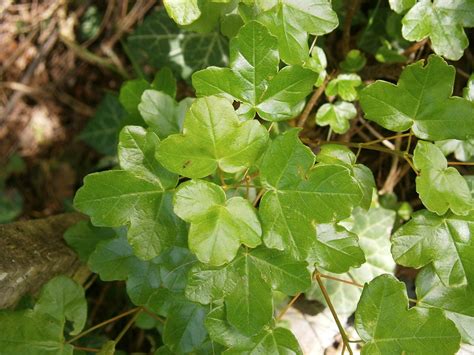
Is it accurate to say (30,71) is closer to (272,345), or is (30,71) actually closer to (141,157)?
(141,157)

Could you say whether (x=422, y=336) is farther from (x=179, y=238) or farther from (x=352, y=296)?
(x=179, y=238)

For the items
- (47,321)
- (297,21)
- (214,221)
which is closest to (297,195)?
(214,221)

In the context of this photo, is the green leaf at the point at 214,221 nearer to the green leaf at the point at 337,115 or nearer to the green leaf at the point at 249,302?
the green leaf at the point at 249,302

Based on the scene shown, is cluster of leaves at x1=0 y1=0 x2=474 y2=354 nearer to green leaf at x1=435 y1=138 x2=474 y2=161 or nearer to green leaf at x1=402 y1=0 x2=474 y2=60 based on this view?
green leaf at x1=402 y1=0 x2=474 y2=60

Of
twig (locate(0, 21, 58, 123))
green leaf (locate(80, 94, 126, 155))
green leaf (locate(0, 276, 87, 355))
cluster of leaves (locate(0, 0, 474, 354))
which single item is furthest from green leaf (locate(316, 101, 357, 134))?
twig (locate(0, 21, 58, 123))

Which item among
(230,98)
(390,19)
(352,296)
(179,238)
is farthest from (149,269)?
(390,19)

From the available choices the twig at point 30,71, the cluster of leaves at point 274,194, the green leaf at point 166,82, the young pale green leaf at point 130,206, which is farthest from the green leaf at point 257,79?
the twig at point 30,71
